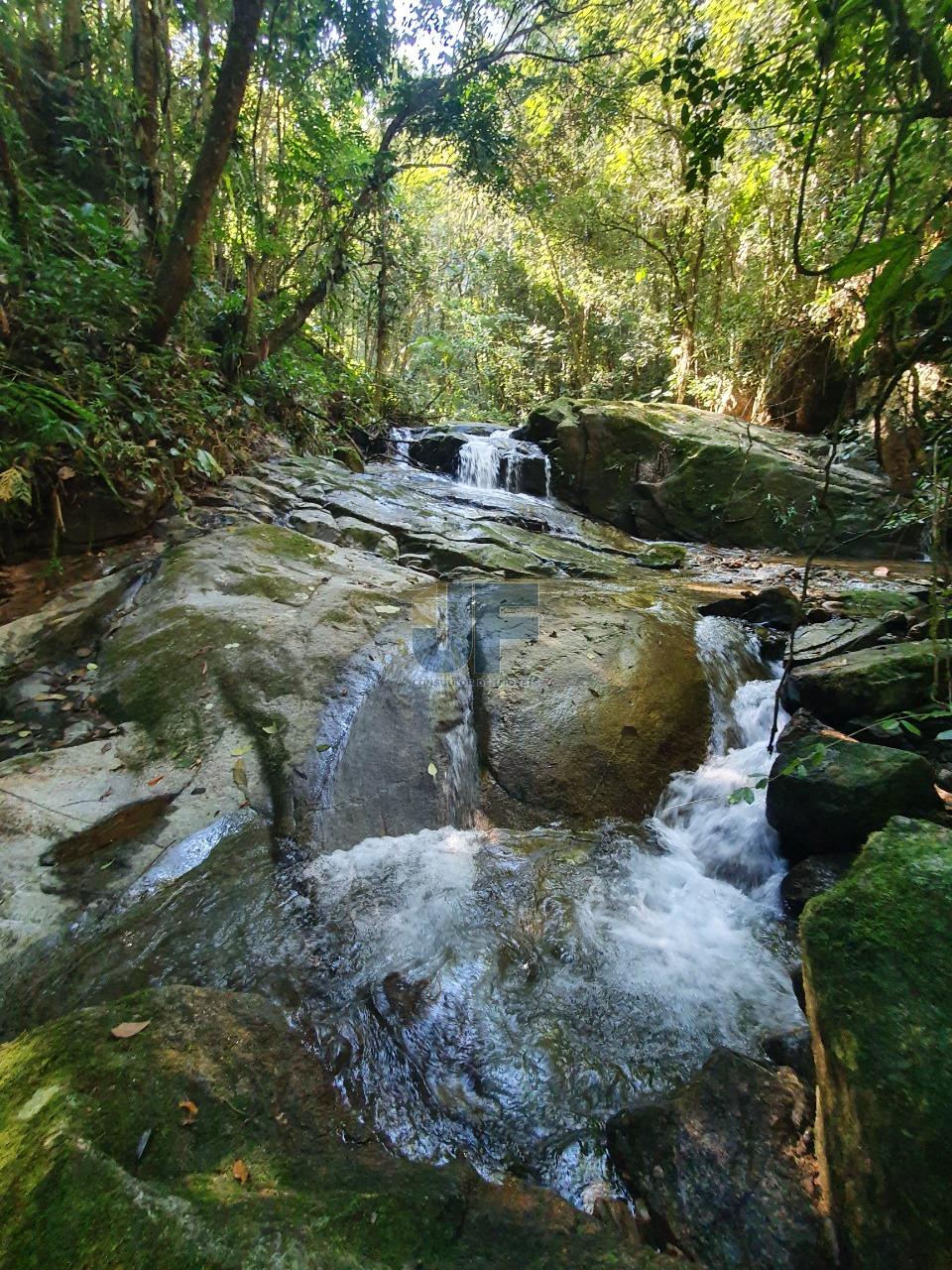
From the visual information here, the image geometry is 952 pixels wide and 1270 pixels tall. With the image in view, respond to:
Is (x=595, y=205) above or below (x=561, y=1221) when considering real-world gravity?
above

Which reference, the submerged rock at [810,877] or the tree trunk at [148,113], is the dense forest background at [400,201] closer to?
the tree trunk at [148,113]

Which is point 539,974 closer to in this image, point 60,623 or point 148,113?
point 60,623

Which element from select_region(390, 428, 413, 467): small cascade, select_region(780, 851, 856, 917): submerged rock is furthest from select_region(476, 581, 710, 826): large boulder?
select_region(390, 428, 413, 467): small cascade

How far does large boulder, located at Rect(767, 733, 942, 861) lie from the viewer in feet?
9.25

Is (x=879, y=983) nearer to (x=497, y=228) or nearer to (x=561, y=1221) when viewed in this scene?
(x=561, y=1221)

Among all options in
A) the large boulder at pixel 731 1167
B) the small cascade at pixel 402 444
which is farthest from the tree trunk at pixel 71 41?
the large boulder at pixel 731 1167

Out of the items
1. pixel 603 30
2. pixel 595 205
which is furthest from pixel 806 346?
pixel 595 205

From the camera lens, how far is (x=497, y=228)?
69.6 ft

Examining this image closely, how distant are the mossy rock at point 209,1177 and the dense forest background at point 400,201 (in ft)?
8.37

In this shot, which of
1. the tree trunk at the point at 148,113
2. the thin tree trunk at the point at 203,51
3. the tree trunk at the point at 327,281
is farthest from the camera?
the tree trunk at the point at 327,281

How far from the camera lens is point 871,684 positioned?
11.9 feet

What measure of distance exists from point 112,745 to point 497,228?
78.4 ft

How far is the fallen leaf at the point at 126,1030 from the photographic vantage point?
59.2 inches

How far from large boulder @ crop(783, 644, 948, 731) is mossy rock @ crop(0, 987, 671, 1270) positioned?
323 centimetres
